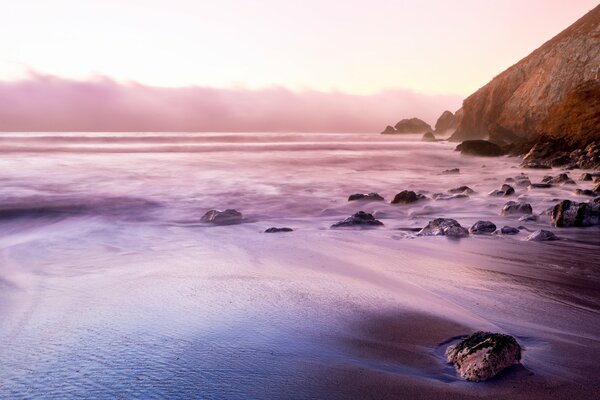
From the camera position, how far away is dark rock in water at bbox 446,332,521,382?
2.37 m

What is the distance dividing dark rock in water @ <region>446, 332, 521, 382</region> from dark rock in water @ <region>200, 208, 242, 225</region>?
239 inches

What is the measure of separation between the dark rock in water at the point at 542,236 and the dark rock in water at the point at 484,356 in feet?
12.5

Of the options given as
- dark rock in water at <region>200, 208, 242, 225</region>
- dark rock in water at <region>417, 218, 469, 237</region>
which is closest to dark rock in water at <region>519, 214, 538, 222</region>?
dark rock in water at <region>417, 218, 469, 237</region>

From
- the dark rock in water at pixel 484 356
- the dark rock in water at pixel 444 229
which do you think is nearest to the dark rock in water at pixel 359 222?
the dark rock in water at pixel 444 229

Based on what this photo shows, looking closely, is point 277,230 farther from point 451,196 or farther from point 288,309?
point 451,196

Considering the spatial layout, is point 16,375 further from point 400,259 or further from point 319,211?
point 319,211

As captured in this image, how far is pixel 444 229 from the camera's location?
641 cm

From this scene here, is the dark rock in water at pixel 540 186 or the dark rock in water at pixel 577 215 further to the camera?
the dark rock in water at pixel 540 186

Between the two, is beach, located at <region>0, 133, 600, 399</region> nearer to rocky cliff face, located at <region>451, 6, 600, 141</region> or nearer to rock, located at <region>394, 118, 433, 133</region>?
rocky cliff face, located at <region>451, 6, 600, 141</region>

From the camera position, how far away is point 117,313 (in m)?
3.58

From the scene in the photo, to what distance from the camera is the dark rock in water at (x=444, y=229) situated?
20.7ft

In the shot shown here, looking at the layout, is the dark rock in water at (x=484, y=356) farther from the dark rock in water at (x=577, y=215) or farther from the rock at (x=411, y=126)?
the rock at (x=411, y=126)

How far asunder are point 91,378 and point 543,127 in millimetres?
25996

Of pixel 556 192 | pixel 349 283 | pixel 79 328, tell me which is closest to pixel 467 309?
pixel 349 283
